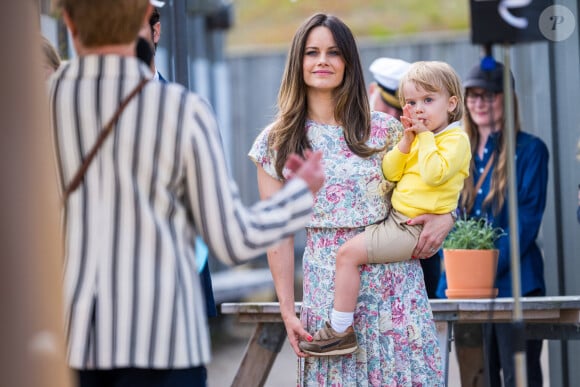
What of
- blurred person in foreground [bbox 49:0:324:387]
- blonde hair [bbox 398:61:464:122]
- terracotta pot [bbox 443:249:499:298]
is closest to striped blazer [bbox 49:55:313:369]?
blurred person in foreground [bbox 49:0:324:387]

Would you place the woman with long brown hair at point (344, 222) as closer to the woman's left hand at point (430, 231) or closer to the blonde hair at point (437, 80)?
the woman's left hand at point (430, 231)

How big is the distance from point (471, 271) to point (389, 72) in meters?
1.17

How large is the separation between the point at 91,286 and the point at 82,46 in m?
0.55

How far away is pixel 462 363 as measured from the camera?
4.52 m

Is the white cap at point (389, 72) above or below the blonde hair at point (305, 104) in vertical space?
above

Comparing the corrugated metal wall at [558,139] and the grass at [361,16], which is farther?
the grass at [361,16]

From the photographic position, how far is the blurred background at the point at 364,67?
4.87m

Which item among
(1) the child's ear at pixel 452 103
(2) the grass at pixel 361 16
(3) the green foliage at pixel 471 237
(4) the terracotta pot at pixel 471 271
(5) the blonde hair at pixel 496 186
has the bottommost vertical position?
(4) the terracotta pot at pixel 471 271

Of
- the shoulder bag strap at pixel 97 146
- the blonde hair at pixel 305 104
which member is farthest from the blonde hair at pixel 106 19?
the blonde hair at pixel 305 104

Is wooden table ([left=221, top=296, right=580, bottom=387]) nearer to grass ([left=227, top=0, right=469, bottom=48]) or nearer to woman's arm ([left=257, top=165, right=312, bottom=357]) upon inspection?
woman's arm ([left=257, top=165, right=312, bottom=357])

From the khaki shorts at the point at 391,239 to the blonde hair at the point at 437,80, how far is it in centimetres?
45

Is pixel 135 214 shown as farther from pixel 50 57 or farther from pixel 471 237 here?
pixel 471 237

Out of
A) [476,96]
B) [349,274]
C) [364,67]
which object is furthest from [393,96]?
[364,67]

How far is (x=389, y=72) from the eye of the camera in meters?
4.84
